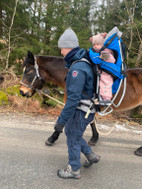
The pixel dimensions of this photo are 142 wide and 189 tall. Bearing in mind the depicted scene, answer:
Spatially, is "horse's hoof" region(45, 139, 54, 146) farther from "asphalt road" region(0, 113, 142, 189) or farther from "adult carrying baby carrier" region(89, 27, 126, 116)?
"adult carrying baby carrier" region(89, 27, 126, 116)

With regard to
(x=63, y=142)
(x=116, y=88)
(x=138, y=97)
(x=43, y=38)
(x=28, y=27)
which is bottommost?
(x=63, y=142)

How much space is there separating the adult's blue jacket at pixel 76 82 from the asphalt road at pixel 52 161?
0.92 meters

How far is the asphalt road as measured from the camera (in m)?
2.23

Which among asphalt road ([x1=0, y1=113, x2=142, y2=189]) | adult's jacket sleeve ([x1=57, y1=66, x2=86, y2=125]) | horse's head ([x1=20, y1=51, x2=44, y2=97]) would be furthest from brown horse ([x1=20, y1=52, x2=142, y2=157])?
adult's jacket sleeve ([x1=57, y1=66, x2=86, y2=125])

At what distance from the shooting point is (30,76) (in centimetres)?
347

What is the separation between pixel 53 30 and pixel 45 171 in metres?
8.61

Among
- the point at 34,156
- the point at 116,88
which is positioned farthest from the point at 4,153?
the point at 116,88

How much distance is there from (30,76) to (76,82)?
5.84 ft

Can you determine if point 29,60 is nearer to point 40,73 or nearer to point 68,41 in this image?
point 40,73

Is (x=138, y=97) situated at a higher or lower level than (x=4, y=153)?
higher

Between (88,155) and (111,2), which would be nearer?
(88,155)

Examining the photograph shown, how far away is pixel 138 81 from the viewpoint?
9.86 feet

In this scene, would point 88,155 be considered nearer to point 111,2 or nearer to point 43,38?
point 43,38

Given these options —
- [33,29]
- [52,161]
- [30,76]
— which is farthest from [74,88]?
[33,29]
